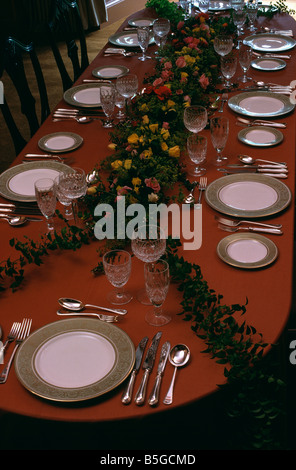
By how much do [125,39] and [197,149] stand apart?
177 cm

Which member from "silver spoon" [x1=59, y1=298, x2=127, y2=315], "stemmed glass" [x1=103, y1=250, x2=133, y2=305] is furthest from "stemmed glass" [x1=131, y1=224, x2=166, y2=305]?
"silver spoon" [x1=59, y1=298, x2=127, y2=315]

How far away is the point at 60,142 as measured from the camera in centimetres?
230

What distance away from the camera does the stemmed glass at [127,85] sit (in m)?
2.41

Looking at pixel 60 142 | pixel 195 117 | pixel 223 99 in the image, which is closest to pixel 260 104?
pixel 223 99

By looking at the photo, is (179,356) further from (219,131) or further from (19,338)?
(219,131)

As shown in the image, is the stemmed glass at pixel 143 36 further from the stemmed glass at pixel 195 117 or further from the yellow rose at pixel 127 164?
the yellow rose at pixel 127 164

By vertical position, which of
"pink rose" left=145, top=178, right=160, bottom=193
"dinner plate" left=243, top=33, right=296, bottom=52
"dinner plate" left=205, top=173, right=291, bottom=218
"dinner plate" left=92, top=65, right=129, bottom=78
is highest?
"pink rose" left=145, top=178, right=160, bottom=193

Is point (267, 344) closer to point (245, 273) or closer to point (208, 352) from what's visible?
point (208, 352)

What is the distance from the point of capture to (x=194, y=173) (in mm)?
2074

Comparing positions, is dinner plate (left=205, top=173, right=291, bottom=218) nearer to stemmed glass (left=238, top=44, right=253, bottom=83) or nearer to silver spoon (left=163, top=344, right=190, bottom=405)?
silver spoon (left=163, top=344, right=190, bottom=405)

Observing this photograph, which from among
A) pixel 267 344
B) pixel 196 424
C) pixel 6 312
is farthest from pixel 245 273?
pixel 6 312

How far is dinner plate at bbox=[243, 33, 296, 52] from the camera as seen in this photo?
325 cm

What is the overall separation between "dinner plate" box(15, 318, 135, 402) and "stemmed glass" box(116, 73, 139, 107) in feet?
4.41

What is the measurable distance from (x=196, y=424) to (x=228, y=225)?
0.61m
